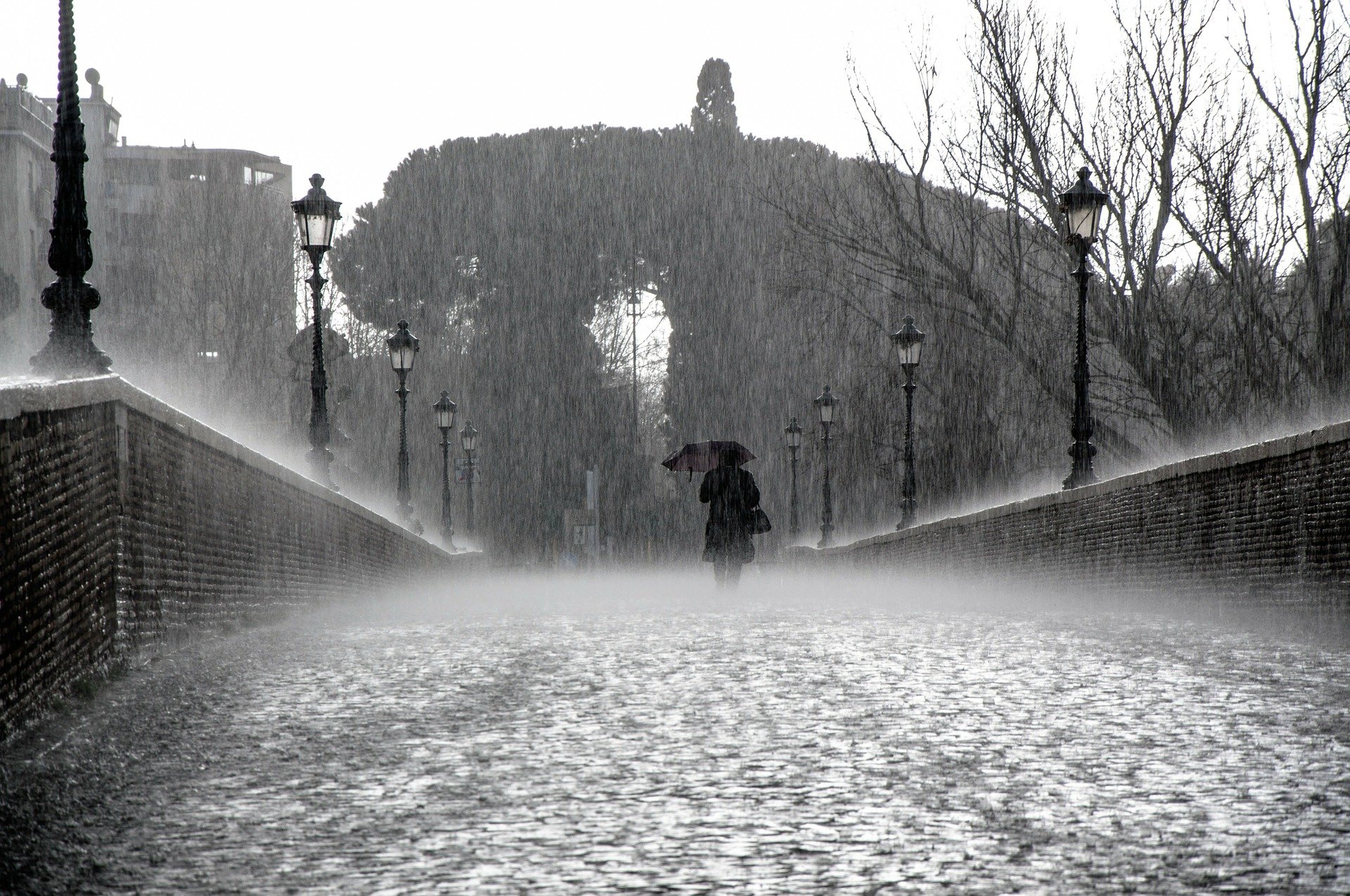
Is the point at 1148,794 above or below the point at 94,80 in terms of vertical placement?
below

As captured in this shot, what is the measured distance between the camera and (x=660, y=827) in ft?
12.8

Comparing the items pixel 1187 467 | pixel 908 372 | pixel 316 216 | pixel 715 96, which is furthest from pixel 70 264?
pixel 715 96

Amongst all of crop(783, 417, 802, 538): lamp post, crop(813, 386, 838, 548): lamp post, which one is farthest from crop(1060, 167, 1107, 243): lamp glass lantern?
crop(783, 417, 802, 538): lamp post

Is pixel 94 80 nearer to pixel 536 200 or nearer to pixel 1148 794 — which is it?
pixel 536 200

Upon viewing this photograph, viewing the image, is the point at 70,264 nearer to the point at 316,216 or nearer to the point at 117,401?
the point at 117,401

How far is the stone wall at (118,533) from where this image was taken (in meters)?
5.57

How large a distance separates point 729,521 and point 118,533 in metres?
12.6

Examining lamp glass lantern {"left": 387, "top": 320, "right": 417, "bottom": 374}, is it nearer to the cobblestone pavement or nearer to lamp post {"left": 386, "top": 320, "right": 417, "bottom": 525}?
lamp post {"left": 386, "top": 320, "right": 417, "bottom": 525}

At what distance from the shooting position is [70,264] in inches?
376

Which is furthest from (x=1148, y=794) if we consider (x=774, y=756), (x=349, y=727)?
(x=349, y=727)

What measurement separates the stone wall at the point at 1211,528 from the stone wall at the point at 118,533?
255 inches

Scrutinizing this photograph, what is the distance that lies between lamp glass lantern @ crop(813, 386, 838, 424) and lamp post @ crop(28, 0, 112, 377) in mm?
27870

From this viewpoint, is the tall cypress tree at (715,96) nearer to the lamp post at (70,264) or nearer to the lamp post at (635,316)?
the lamp post at (635,316)

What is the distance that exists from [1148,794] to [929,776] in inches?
23.2
